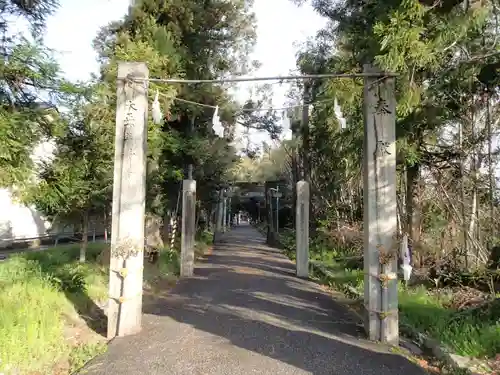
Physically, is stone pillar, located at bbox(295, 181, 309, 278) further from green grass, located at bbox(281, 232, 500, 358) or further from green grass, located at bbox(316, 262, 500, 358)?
green grass, located at bbox(316, 262, 500, 358)

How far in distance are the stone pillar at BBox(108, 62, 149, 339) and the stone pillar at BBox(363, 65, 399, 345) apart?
3182 millimetres

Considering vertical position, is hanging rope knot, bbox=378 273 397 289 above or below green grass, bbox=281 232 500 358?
above

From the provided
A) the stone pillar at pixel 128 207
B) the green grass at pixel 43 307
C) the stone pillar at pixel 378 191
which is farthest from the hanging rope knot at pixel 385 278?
the green grass at pixel 43 307

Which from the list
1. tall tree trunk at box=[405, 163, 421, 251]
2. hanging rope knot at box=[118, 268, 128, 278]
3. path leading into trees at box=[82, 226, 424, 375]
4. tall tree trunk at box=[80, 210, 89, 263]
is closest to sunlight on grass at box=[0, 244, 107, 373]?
tall tree trunk at box=[80, 210, 89, 263]

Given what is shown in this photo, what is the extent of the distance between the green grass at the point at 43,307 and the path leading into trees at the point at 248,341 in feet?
1.63

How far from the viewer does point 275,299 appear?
9.56 m

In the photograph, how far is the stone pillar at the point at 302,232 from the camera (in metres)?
14.0

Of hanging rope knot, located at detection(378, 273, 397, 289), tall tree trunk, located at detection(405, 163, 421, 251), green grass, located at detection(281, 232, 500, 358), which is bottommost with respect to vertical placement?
green grass, located at detection(281, 232, 500, 358)

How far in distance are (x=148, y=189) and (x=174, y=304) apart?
244 inches

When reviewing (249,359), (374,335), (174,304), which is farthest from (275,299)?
(249,359)

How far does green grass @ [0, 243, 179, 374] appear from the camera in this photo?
4992 mm

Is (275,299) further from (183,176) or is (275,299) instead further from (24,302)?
(183,176)

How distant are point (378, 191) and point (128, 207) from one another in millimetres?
3487

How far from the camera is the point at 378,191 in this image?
661cm
